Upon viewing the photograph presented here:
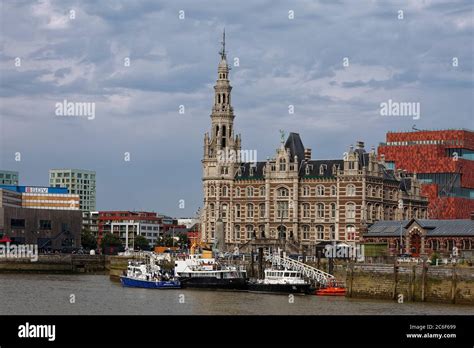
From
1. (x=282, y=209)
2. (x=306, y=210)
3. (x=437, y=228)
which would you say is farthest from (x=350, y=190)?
(x=437, y=228)

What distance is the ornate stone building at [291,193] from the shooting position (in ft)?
505

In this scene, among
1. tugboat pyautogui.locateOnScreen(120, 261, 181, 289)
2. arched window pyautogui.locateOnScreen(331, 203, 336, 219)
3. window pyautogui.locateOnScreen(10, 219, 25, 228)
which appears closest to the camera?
tugboat pyautogui.locateOnScreen(120, 261, 181, 289)

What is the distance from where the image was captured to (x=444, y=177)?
196m

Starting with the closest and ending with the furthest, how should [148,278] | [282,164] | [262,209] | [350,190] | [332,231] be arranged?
[148,278] → [350,190] → [332,231] → [282,164] → [262,209]

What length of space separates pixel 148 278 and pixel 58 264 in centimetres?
5172

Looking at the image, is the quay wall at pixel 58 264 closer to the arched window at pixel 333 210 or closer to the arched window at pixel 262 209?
the arched window at pixel 262 209

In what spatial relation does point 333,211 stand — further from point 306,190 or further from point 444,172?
point 444,172

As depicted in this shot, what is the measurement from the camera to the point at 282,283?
355ft

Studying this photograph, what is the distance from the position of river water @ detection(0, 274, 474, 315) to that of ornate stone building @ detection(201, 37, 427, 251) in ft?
150

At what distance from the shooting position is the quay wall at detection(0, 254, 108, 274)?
164375 mm

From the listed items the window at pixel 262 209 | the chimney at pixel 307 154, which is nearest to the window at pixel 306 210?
the window at pixel 262 209

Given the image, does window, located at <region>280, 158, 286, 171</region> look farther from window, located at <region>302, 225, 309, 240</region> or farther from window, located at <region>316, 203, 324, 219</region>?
window, located at <region>302, 225, 309, 240</region>

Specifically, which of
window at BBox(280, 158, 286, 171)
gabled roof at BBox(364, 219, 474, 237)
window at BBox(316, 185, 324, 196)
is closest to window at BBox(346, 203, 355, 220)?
window at BBox(316, 185, 324, 196)
